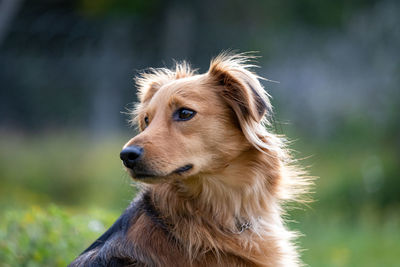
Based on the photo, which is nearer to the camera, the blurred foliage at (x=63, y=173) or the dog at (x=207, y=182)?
the dog at (x=207, y=182)

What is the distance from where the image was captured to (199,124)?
13.1 ft

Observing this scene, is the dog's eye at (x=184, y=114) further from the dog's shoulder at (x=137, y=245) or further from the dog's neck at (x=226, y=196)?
the dog's shoulder at (x=137, y=245)

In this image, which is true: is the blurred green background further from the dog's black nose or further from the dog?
the dog's black nose

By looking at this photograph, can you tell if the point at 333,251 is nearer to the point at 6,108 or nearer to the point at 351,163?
the point at 351,163

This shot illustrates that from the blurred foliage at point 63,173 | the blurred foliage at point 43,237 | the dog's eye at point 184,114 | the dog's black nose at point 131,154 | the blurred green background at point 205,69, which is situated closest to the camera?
the dog's black nose at point 131,154

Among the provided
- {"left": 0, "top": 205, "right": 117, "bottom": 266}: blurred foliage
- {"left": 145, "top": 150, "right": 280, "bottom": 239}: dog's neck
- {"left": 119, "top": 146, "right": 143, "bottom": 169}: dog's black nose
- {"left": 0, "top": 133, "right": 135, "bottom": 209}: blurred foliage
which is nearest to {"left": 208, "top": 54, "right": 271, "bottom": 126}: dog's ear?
{"left": 145, "top": 150, "right": 280, "bottom": 239}: dog's neck

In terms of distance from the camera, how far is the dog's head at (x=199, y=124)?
12.3 ft

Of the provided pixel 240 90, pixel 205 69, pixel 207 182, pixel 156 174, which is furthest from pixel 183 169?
pixel 205 69

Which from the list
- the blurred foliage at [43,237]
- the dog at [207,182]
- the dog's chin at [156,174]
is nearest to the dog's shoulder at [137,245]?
the dog at [207,182]

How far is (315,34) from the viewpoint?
14.1m

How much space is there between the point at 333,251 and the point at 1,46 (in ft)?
34.6

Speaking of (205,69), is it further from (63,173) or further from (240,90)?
(240,90)

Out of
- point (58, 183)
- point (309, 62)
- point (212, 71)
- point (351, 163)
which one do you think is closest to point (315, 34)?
point (309, 62)

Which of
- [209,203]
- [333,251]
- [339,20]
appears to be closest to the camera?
[209,203]
